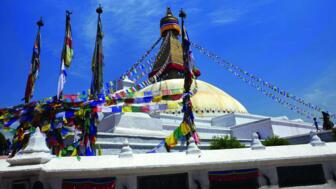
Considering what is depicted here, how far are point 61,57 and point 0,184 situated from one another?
31.5 ft

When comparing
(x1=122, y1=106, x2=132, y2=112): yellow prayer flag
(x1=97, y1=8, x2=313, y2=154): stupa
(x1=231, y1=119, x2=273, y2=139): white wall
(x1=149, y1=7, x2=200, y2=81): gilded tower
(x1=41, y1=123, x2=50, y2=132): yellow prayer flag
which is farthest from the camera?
(x1=149, y1=7, x2=200, y2=81): gilded tower

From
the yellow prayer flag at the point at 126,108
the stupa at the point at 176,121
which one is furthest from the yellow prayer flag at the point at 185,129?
the yellow prayer flag at the point at 126,108

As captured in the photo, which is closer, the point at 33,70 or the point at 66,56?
the point at 66,56

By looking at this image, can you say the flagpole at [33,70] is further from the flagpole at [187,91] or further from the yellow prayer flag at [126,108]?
the flagpole at [187,91]

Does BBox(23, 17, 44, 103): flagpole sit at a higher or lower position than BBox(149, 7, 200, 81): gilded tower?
lower

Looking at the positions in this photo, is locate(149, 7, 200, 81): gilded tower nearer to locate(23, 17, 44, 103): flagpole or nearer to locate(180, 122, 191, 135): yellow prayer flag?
locate(23, 17, 44, 103): flagpole

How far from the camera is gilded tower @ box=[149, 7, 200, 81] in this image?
4512 centimetres

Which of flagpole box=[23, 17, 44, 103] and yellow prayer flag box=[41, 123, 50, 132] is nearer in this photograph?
yellow prayer flag box=[41, 123, 50, 132]

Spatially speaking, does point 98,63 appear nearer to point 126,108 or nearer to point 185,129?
point 126,108

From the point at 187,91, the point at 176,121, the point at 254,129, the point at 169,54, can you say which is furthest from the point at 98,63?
the point at 169,54

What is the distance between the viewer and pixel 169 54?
45.4 metres

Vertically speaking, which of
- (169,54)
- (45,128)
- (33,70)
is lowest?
(45,128)

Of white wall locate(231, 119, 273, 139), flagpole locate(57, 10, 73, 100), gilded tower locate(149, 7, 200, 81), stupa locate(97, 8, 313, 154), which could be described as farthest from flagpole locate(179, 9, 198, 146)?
gilded tower locate(149, 7, 200, 81)

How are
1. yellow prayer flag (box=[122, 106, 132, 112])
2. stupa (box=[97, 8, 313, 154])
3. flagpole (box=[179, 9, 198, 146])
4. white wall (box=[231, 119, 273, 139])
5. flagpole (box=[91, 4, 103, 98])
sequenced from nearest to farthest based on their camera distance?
yellow prayer flag (box=[122, 106, 132, 112])
flagpole (box=[179, 9, 198, 146])
flagpole (box=[91, 4, 103, 98])
stupa (box=[97, 8, 313, 154])
white wall (box=[231, 119, 273, 139])
